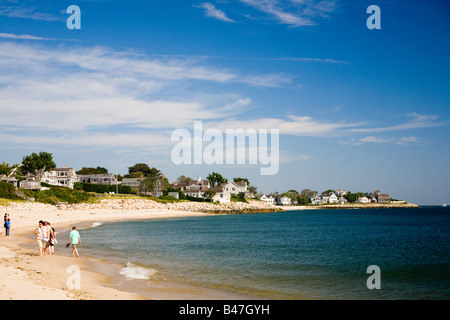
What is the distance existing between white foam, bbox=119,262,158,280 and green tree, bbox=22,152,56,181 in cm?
7744

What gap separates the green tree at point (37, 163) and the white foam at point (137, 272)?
77439 millimetres

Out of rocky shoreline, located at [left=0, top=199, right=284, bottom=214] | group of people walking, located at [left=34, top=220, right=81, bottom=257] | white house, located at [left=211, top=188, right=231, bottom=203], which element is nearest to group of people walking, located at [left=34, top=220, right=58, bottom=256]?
group of people walking, located at [left=34, top=220, right=81, bottom=257]

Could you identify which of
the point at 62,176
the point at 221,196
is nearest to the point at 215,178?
the point at 221,196

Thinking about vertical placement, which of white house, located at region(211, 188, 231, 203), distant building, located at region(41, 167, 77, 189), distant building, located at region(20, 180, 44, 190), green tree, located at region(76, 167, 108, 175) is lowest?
white house, located at region(211, 188, 231, 203)

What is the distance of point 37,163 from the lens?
88.1m

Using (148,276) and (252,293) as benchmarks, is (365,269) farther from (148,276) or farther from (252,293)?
(148,276)

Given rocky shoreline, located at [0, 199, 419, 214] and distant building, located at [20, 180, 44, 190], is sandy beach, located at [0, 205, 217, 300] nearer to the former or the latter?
rocky shoreline, located at [0, 199, 419, 214]

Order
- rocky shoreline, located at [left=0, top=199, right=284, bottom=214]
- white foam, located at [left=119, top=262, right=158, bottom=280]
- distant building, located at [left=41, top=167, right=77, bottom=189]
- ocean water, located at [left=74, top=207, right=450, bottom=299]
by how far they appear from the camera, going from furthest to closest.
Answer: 1. distant building, located at [left=41, top=167, right=77, bottom=189]
2. rocky shoreline, located at [left=0, top=199, right=284, bottom=214]
3. white foam, located at [left=119, top=262, right=158, bottom=280]
4. ocean water, located at [left=74, top=207, right=450, bottom=299]

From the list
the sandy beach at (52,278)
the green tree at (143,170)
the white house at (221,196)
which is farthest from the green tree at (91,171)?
the sandy beach at (52,278)

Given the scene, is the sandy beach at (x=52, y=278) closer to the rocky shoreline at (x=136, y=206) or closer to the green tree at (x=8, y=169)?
the rocky shoreline at (x=136, y=206)

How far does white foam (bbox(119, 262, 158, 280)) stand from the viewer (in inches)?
717
